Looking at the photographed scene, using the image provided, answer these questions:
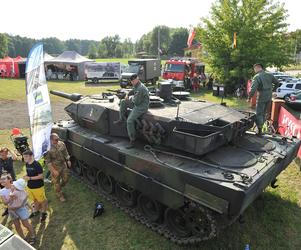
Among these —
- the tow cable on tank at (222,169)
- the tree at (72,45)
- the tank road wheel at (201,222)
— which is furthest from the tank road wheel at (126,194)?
the tree at (72,45)

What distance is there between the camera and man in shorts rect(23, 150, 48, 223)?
6.41 m

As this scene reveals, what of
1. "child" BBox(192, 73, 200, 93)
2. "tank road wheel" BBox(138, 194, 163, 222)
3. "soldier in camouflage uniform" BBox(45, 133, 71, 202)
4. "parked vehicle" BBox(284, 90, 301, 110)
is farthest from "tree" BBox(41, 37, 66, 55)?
"tank road wheel" BBox(138, 194, 163, 222)

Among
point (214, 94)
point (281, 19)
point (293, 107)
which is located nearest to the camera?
point (293, 107)

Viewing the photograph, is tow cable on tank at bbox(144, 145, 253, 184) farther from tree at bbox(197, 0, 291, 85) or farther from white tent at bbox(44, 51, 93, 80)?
white tent at bbox(44, 51, 93, 80)

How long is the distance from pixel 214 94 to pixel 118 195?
16958 millimetres

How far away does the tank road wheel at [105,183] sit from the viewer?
25.7 feet

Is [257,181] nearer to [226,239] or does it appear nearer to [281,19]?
[226,239]

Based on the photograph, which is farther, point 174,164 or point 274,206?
A: point 274,206

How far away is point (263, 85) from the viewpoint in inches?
317

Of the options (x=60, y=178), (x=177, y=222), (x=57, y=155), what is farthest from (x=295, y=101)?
(x=57, y=155)

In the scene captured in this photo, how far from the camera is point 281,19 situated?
2158 centimetres

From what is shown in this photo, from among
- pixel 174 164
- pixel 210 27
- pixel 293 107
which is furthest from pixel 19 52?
pixel 174 164

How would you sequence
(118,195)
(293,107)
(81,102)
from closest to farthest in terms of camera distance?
(118,195)
(81,102)
(293,107)

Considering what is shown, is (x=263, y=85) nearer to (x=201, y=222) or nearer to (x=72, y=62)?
(x=201, y=222)
